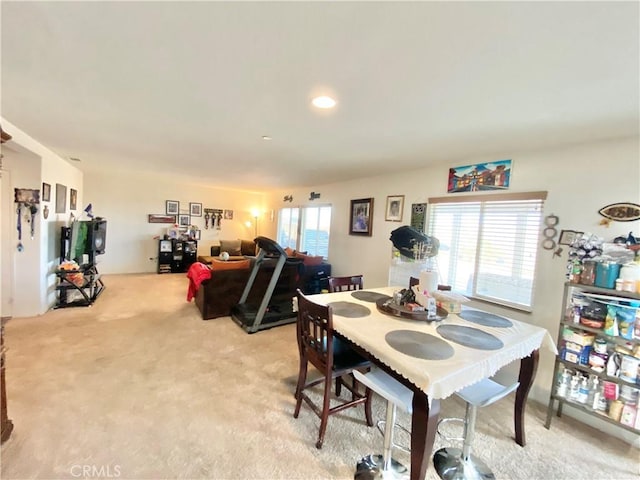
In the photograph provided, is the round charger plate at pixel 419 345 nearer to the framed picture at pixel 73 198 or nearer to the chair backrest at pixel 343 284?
the chair backrest at pixel 343 284

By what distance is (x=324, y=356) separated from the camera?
1.81 meters

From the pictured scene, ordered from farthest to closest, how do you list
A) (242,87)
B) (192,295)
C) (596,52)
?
(192,295) < (242,87) < (596,52)

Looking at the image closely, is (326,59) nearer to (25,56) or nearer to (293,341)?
(25,56)

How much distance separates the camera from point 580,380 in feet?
6.76

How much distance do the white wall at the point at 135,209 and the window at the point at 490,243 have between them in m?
5.63

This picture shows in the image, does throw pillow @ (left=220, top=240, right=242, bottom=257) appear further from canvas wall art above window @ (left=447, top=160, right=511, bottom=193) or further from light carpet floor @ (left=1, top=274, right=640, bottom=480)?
canvas wall art above window @ (left=447, top=160, right=511, bottom=193)

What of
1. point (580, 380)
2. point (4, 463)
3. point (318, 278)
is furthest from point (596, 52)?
point (318, 278)

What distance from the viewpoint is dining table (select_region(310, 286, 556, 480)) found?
1295 mm

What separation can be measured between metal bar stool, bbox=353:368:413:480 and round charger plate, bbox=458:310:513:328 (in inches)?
35.1

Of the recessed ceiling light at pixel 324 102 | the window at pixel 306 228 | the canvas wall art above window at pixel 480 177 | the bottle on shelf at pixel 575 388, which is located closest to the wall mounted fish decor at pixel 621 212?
the canvas wall art above window at pixel 480 177

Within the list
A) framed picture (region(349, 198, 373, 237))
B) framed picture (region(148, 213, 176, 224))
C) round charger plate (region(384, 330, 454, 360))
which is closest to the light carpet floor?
round charger plate (region(384, 330, 454, 360))

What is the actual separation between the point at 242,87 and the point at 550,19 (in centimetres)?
148

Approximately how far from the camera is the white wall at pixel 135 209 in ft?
20.0

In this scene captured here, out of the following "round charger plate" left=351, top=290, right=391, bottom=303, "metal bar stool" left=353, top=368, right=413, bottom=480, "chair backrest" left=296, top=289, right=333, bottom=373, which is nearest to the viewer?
"metal bar stool" left=353, top=368, right=413, bottom=480
